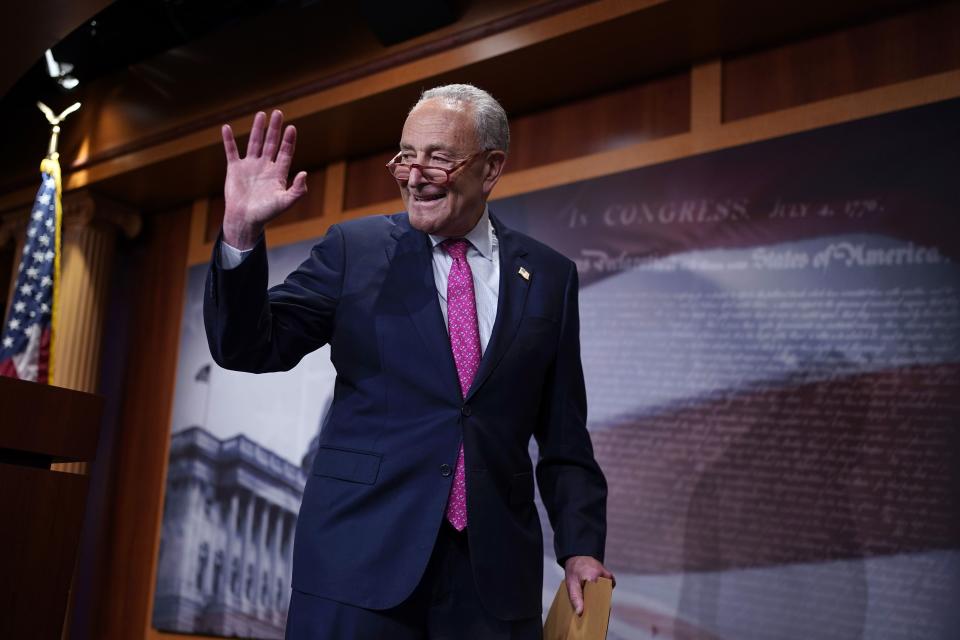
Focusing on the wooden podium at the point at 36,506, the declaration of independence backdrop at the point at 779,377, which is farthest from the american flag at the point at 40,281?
the wooden podium at the point at 36,506

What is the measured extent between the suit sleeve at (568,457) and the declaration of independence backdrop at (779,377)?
66.8 inches

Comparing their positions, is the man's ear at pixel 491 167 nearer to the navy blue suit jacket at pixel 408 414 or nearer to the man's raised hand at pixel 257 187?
the navy blue suit jacket at pixel 408 414

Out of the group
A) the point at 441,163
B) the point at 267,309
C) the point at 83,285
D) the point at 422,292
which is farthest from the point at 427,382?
the point at 83,285

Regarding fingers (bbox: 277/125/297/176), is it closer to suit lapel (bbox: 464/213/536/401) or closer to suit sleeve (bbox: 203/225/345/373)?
suit sleeve (bbox: 203/225/345/373)

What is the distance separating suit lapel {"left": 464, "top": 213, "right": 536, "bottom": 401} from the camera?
1.54 m

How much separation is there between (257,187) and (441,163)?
0.33 meters

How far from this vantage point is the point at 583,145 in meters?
4.08

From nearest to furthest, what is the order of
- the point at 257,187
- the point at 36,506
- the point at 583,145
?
the point at 257,187 → the point at 36,506 → the point at 583,145

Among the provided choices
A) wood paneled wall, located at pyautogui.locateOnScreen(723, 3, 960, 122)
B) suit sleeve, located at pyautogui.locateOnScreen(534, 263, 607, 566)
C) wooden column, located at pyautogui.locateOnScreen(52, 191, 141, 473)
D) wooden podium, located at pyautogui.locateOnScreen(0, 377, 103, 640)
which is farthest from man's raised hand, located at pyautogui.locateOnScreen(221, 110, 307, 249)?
wooden column, located at pyautogui.locateOnScreen(52, 191, 141, 473)

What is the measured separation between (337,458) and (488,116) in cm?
66

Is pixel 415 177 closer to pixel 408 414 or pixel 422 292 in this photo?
pixel 422 292

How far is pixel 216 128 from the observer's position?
194 inches

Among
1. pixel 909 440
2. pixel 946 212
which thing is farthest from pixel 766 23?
pixel 909 440

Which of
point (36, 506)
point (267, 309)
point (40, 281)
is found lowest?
point (36, 506)
